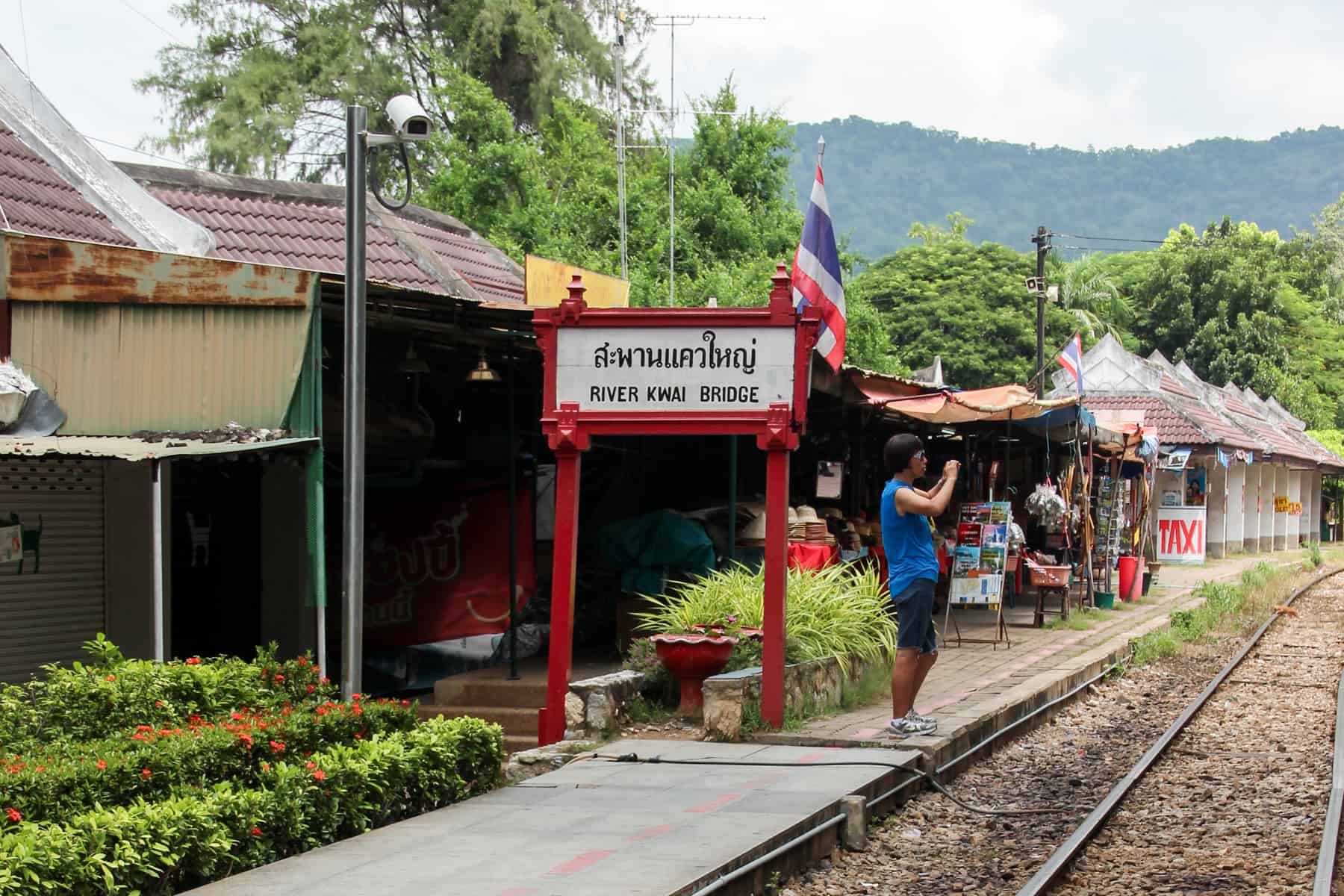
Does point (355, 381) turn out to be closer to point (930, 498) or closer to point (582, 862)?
point (930, 498)

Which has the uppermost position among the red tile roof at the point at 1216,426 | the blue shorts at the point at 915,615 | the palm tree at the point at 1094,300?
the palm tree at the point at 1094,300

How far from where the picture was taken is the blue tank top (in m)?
9.31

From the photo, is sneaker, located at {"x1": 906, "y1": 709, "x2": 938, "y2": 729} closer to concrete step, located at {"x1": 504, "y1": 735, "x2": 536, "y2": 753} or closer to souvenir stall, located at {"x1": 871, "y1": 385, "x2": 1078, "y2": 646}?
concrete step, located at {"x1": 504, "y1": 735, "x2": 536, "y2": 753}

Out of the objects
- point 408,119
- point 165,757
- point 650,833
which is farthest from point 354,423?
point 650,833

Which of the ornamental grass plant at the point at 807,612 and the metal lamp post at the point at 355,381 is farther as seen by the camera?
the ornamental grass plant at the point at 807,612

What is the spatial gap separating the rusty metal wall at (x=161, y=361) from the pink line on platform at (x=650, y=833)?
4215mm

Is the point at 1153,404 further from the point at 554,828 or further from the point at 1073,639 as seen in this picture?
the point at 554,828

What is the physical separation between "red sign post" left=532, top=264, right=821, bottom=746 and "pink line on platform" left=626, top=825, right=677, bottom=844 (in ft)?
9.04

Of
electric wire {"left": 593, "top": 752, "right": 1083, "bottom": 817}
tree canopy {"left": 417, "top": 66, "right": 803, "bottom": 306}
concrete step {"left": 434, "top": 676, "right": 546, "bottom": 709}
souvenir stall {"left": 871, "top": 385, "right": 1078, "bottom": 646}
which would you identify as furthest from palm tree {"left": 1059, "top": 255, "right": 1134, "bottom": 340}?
electric wire {"left": 593, "top": 752, "right": 1083, "bottom": 817}

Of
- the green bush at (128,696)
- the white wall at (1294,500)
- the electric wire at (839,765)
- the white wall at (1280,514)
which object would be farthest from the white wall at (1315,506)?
the green bush at (128,696)

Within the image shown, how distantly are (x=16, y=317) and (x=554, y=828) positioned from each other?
18.6 ft

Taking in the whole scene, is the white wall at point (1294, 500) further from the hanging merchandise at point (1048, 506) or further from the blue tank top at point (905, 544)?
the blue tank top at point (905, 544)

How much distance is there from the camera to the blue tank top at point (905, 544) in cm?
931

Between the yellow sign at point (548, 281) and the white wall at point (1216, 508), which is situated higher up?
the yellow sign at point (548, 281)
